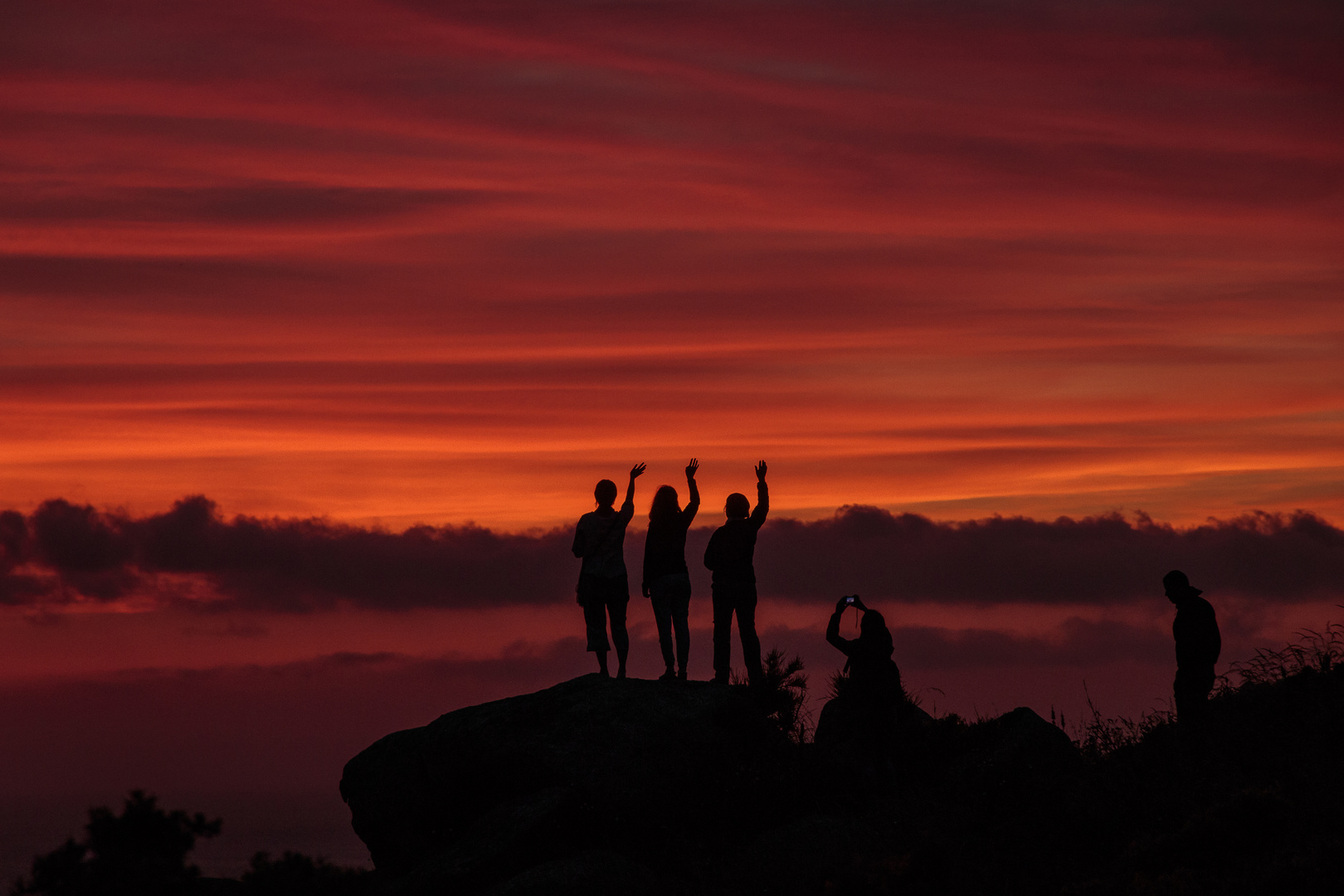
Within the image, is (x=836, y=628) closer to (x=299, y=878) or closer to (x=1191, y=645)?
(x=1191, y=645)

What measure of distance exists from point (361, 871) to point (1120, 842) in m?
11.1

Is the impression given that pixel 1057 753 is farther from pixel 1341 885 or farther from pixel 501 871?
pixel 501 871

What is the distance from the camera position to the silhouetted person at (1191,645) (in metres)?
17.2

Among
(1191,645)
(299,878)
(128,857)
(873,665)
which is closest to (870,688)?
(873,665)

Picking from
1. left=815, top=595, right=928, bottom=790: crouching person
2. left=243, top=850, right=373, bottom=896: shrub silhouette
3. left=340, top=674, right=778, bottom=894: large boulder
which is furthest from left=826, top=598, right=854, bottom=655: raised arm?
left=243, top=850, right=373, bottom=896: shrub silhouette

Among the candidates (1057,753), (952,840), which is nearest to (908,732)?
(1057,753)

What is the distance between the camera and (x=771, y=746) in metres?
19.1

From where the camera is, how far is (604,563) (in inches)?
711

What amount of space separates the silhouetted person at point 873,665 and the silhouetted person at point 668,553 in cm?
279

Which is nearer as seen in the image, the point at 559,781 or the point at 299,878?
the point at 559,781

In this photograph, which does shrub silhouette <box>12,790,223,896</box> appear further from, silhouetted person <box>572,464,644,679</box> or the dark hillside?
silhouetted person <box>572,464,644,679</box>

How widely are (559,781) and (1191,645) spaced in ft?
29.7

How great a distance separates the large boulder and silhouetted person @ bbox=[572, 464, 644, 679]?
1029 mm

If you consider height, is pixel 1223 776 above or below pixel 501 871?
above
